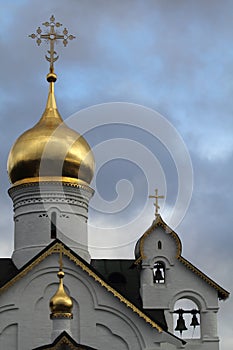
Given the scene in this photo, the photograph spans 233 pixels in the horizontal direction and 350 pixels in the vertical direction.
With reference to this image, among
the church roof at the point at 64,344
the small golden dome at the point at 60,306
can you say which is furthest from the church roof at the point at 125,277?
the church roof at the point at 64,344

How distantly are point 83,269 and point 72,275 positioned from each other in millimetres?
296

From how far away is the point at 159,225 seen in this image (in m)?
21.3

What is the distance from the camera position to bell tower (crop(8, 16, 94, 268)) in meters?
22.1

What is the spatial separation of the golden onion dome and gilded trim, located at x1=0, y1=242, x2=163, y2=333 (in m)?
2.60

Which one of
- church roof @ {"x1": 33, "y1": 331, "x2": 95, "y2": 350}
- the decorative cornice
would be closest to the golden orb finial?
church roof @ {"x1": 33, "y1": 331, "x2": 95, "y2": 350}

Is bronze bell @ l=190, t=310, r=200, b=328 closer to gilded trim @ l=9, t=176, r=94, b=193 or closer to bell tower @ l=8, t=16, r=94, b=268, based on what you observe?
bell tower @ l=8, t=16, r=94, b=268

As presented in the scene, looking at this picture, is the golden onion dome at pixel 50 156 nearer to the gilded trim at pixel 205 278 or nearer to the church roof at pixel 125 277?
the church roof at pixel 125 277

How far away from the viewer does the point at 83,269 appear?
65.7 feet

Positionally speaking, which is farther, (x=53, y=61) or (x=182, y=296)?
(x=53, y=61)

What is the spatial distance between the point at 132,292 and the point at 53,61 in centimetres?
622

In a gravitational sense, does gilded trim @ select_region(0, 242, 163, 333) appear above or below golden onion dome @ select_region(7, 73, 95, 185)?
below

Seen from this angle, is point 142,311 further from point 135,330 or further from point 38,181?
point 38,181

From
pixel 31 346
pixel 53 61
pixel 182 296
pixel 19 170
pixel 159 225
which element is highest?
pixel 53 61

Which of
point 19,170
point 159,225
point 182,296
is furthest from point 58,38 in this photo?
point 182,296
